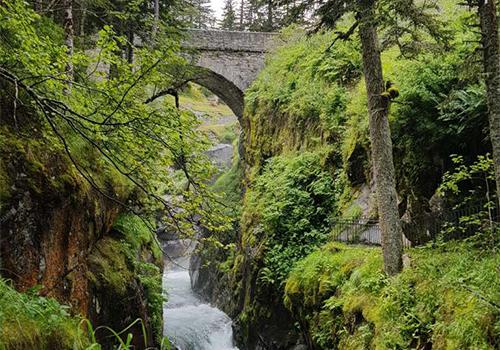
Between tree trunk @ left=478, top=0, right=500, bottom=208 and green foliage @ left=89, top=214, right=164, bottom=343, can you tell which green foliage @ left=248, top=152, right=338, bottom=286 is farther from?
tree trunk @ left=478, top=0, right=500, bottom=208

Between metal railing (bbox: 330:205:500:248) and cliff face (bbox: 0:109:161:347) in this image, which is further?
metal railing (bbox: 330:205:500:248)

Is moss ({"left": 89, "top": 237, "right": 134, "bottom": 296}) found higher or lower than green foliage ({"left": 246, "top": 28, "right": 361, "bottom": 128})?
lower

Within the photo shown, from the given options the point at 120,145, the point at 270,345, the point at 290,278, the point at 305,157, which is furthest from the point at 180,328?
the point at 120,145

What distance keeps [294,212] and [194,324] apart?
668cm

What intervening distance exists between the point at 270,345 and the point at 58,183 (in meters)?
8.05

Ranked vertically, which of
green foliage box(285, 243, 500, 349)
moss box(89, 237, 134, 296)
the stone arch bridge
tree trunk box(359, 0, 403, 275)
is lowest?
green foliage box(285, 243, 500, 349)

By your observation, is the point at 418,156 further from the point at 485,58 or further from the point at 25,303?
the point at 25,303

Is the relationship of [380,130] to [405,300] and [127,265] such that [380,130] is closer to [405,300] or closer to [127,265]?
[405,300]

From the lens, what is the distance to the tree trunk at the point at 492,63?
546 centimetres

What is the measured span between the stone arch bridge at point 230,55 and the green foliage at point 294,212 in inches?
330

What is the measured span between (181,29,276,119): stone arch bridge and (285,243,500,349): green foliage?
12910mm

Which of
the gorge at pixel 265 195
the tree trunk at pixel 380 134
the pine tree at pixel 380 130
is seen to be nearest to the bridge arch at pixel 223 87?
the gorge at pixel 265 195

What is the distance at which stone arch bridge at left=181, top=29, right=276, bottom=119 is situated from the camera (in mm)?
20375

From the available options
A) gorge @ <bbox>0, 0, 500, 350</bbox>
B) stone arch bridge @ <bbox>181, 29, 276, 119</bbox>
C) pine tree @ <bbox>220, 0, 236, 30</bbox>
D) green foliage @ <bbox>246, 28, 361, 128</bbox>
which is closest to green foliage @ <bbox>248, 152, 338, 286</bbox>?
gorge @ <bbox>0, 0, 500, 350</bbox>
